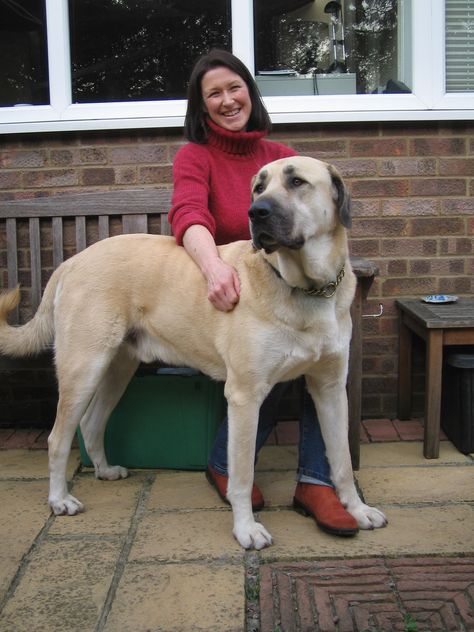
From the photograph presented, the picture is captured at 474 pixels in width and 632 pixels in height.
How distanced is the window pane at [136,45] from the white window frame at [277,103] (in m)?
0.09

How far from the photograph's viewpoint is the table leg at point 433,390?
323 cm

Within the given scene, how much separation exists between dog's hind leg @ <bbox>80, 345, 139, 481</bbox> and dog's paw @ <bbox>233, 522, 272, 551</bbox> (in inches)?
36.1

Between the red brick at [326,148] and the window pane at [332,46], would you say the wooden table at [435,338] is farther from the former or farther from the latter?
the window pane at [332,46]

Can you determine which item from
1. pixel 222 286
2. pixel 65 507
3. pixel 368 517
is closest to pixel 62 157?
pixel 222 286

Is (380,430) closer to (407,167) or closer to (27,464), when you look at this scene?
(407,167)

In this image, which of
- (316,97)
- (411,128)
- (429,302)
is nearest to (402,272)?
(429,302)

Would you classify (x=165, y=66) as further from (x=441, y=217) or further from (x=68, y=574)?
(x=68, y=574)

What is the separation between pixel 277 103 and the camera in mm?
3818

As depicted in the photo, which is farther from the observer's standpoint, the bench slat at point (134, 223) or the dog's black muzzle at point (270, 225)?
the bench slat at point (134, 223)

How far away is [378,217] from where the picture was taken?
12.6 ft

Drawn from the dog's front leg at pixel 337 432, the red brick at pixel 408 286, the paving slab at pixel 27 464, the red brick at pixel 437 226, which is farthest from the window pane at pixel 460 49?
the paving slab at pixel 27 464

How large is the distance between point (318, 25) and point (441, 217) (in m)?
1.36

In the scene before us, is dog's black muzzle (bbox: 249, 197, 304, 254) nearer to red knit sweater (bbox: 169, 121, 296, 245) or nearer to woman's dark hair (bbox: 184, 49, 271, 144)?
red knit sweater (bbox: 169, 121, 296, 245)

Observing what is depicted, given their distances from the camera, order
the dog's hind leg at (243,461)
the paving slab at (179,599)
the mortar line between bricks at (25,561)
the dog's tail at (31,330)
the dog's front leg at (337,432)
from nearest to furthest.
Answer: the paving slab at (179,599)
the mortar line between bricks at (25,561)
the dog's hind leg at (243,461)
the dog's front leg at (337,432)
the dog's tail at (31,330)
